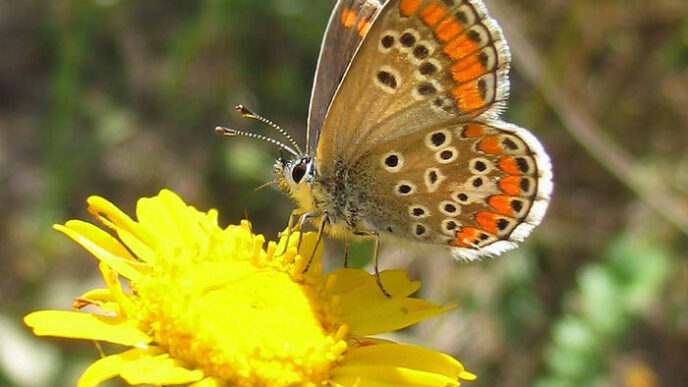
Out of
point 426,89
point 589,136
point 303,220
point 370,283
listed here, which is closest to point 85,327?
point 303,220

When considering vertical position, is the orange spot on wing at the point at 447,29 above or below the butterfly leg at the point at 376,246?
above

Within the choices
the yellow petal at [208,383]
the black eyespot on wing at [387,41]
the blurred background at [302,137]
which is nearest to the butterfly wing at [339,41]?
the black eyespot on wing at [387,41]

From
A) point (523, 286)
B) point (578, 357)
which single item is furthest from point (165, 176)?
point (578, 357)

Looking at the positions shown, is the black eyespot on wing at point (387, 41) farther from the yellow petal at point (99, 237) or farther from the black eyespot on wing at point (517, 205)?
the yellow petal at point (99, 237)

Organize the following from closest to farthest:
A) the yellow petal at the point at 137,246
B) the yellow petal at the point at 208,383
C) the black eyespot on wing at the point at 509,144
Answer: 1. the yellow petal at the point at 208,383
2. the yellow petal at the point at 137,246
3. the black eyespot on wing at the point at 509,144

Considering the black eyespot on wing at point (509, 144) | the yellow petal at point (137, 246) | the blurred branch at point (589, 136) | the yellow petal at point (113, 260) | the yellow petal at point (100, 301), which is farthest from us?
the blurred branch at point (589, 136)

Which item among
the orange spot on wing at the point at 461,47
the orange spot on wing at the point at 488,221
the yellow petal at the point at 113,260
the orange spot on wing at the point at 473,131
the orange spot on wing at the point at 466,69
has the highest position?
the orange spot on wing at the point at 461,47

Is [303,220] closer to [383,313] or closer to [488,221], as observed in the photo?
[383,313]

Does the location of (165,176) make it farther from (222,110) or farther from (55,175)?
(55,175)
